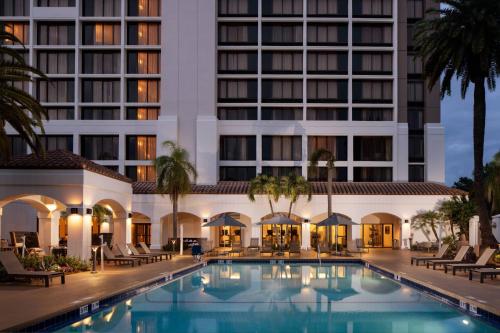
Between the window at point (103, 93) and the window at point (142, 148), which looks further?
the window at point (103, 93)

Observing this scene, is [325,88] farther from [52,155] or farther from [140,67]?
[52,155]

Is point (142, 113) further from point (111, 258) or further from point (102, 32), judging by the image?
point (111, 258)

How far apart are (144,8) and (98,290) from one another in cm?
3672

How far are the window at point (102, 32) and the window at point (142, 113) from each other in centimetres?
572

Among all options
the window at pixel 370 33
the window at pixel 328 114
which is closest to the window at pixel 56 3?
the window at pixel 328 114

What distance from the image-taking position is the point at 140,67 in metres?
49.3

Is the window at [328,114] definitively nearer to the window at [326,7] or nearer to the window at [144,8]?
the window at [326,7]

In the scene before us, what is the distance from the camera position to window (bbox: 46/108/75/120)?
49.1 meters

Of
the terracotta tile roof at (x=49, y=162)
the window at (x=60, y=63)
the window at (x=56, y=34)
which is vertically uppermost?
the window at (x=56, y=34)

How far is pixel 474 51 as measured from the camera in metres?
24.6

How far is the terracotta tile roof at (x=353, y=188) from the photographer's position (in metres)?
41.3

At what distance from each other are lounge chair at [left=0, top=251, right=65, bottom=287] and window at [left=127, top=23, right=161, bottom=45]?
3432 centimetres

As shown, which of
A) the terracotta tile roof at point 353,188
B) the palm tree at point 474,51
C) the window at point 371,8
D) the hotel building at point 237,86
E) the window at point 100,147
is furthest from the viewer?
the window at point 371,8

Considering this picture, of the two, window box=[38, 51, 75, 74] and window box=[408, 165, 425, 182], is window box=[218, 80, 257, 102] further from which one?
window box=[408, 165, 425, 182]
